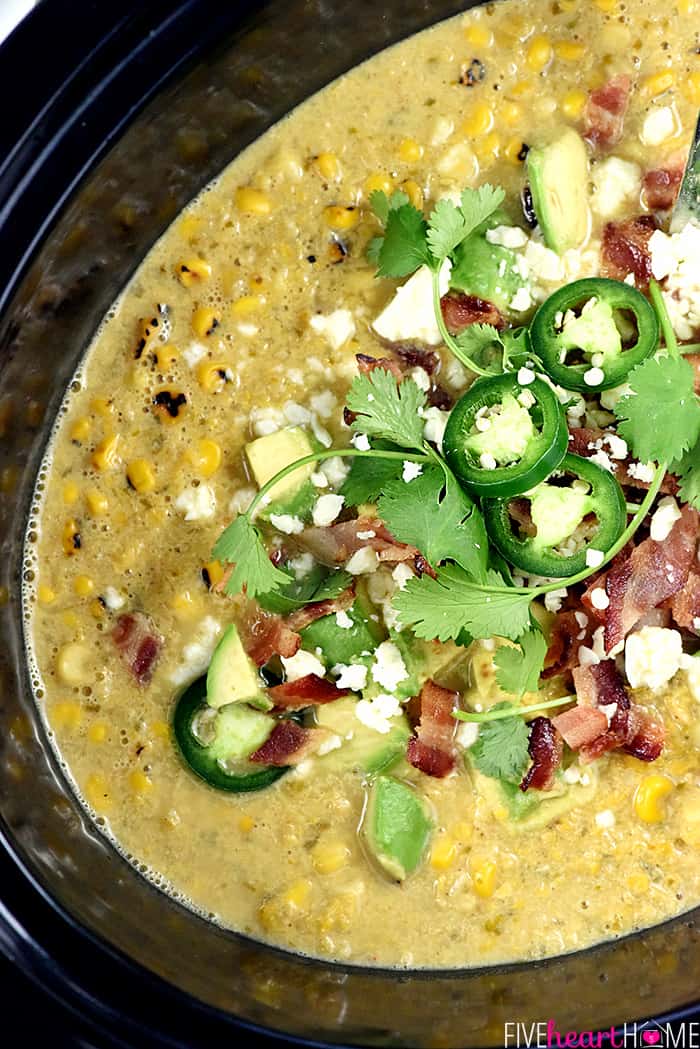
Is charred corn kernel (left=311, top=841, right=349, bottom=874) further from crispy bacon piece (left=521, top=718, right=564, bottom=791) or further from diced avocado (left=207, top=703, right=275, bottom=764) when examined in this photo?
crispy bacon piece (left=521, top=718, right=564, bottom=791)

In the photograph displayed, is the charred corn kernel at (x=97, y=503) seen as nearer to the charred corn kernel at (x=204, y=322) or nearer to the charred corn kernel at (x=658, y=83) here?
the charred corn kernel at (x=204, y=322)

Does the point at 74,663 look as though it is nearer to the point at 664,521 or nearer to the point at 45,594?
the point at 45,594

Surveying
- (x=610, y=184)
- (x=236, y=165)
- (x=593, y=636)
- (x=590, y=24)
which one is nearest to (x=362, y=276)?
(x=236, y=165)

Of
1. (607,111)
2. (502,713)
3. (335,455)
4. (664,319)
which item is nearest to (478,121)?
(607,111)

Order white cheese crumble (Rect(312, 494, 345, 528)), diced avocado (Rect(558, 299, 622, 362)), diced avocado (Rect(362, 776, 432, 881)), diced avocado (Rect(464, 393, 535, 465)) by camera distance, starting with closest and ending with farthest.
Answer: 1. diced avocado (Rect(464, 393, 535, 465))
2. diced avocado (Rect(558, 299, 622, 362))
3. white cheese crumble (Rect(312, 494, 345, 528))
4. diced avocado (Rect(362, 776, 432, 881))

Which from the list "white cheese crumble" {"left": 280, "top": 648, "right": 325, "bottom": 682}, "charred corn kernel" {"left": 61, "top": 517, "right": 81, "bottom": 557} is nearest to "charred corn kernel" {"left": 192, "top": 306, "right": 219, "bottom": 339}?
"charred corn kernel" {"left": 61, "top": 517, "right": 81, "bottom": 557}

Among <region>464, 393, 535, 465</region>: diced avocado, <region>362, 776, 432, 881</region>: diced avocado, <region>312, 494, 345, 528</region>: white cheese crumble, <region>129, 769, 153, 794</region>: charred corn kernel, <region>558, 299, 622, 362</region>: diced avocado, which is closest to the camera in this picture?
<region>464, 393, 535, 465</region>: diced avocado
